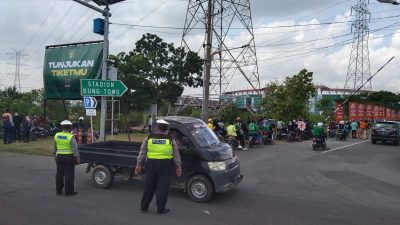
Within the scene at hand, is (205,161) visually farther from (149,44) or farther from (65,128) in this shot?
(149,44)

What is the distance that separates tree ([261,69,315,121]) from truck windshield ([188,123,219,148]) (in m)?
24.0

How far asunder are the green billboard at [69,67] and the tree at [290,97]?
1729 centimetres

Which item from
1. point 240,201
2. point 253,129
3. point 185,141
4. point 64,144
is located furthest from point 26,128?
point 240,201

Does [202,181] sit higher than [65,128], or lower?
lower

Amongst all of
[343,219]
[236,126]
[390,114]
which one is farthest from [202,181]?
[390,114]

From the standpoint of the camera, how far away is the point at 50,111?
3181cm

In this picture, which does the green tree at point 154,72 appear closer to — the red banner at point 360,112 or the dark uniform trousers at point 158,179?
the red banner at point 360,112

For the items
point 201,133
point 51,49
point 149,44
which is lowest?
point 201,133

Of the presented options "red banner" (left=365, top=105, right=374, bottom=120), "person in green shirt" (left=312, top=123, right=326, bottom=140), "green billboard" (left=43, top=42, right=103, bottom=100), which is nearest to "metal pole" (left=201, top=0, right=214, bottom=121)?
"person in green shirt" (left=312, top=123, right=326, bottom=140)

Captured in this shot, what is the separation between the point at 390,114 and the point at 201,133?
6054cm

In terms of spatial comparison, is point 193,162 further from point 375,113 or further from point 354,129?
point 375,113

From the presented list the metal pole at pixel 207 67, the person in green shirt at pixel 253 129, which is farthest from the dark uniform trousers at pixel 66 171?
the metal pole at pixel 207 67

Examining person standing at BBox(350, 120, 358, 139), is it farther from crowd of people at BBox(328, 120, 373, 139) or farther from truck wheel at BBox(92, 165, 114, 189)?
truck wheel at BBox(92, 165, 114, 189)

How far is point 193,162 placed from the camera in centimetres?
891
